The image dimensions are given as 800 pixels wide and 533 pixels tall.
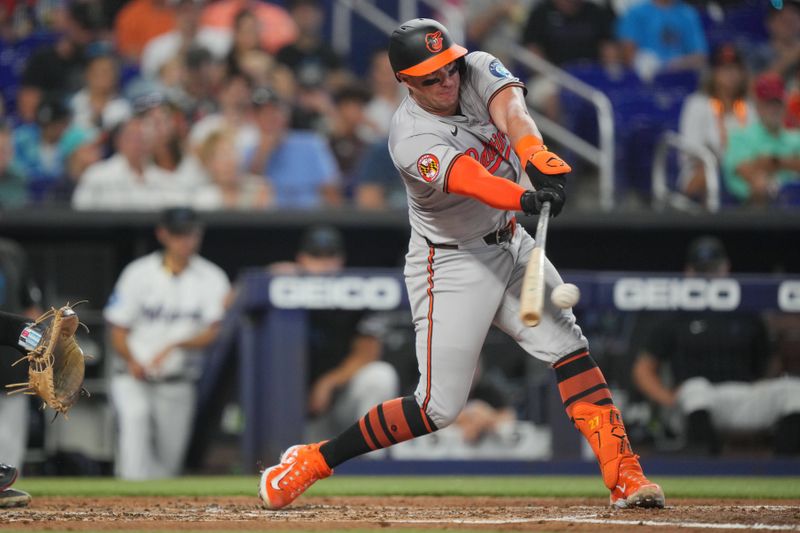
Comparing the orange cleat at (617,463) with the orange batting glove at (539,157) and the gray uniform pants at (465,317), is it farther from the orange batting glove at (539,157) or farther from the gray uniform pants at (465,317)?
the orange batting glove at (539,157)

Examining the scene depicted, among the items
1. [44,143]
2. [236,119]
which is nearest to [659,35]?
[236,119]

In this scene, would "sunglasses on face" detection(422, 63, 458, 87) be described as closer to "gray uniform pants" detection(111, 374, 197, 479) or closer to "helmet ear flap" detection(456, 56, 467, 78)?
"helmet ear flap" detection(456, 56, 467, 78)

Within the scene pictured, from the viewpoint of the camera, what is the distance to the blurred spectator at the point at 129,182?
26.3ft

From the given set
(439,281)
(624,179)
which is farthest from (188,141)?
(439,281)

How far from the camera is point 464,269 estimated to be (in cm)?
414

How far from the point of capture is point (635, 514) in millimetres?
3965

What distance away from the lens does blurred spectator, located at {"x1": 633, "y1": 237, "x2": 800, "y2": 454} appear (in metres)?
6.48

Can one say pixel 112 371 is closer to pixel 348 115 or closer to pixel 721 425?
pixel 348 115

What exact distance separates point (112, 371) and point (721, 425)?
12.7ft

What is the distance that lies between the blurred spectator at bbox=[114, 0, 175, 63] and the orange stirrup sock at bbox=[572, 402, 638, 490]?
21.4ft

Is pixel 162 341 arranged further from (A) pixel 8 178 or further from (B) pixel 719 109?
(B) pixel 719 109

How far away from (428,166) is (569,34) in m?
6.48

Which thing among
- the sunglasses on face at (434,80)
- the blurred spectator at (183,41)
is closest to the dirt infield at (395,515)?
the sunglasses on face at (434,80)

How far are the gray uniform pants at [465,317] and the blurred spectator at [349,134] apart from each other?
15.8 feet
